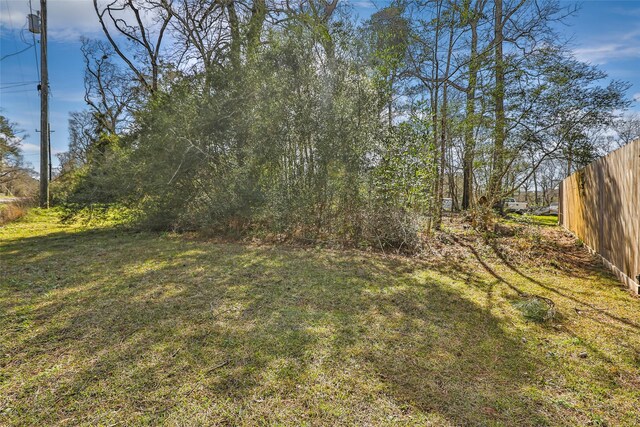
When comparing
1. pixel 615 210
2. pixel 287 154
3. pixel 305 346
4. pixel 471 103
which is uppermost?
pixel 471 103

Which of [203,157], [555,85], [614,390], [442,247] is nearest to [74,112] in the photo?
[203,157]

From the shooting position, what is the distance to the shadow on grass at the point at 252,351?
1521 millimetres

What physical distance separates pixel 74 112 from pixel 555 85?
2048 centimetres

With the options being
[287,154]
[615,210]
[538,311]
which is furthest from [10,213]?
[615,210]

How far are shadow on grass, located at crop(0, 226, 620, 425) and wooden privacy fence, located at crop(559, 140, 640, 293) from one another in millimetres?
1355

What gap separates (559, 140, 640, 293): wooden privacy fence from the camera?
337 centimetres

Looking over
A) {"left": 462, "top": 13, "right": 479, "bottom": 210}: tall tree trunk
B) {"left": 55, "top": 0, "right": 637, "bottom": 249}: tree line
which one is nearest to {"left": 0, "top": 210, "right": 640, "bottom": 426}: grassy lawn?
{"left": 55, "top": 0, "right": 637, "bottom": 249}: tree line

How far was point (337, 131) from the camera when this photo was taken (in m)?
5.52

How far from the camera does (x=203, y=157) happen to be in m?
5.77

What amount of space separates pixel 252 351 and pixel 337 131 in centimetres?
430

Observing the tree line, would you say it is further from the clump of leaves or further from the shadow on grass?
the clump of leaves

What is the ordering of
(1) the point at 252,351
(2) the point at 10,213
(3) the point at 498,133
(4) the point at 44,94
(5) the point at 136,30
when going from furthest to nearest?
(4) the point at 44,94, (5) the point at 136,30, (2) the point at 10,213, (3) the point at 498,133, (1) the point at 252,351

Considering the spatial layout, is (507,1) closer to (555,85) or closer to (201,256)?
(555,85)

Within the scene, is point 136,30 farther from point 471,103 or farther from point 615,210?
point 615,210
